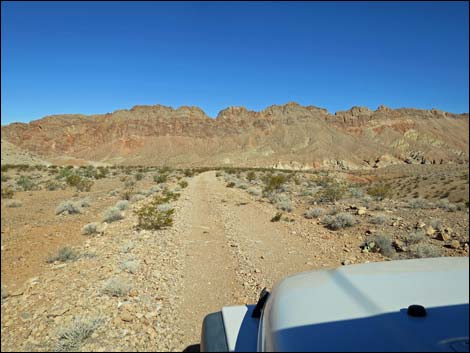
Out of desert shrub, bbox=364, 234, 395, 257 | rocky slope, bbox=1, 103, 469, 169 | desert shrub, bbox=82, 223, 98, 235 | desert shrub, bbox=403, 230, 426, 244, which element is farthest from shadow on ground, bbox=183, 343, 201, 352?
rocky slope, bbox=1, 103, 469, 169

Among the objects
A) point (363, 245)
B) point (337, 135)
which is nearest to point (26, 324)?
point (363, 245)

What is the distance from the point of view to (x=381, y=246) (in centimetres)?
Answer: 730

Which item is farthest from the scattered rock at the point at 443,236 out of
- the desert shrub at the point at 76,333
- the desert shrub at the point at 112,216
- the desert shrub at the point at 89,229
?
the desert shrub at the point at 112,216

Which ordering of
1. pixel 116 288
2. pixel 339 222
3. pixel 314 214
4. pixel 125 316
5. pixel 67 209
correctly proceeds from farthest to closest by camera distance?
pixel 314 214, pixel 67 209, pixel 339 222, pixel 116 288, pixel 125 316

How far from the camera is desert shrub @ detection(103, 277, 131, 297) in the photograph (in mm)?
4441

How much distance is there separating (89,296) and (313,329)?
12.0 feet

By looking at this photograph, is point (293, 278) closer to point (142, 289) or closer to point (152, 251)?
point (142, 289)

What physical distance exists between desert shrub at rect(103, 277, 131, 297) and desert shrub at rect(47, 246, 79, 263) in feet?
4.61

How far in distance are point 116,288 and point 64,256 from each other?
5.73 feet

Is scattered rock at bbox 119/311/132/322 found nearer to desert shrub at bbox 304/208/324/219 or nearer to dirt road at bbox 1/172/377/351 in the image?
dirt road at bbox 1/172/377/351

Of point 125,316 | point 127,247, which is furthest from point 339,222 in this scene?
point 125,316

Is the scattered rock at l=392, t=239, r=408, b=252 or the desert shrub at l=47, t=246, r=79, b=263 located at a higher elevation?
the desert shrub at l=47, t=246, r=79, b=263

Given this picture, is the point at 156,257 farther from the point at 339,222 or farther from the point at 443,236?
the point at 443,236

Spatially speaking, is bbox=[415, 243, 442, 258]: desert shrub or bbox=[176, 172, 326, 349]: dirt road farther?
bbox=[415, 243, 442, 258]: desert shrub
